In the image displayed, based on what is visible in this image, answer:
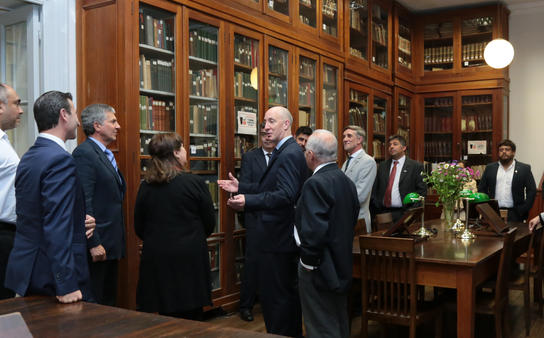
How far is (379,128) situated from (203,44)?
410 centimetres

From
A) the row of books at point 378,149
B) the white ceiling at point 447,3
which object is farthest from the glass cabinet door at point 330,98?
the white ceiling at point 447,3

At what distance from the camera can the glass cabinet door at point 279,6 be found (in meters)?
5.41

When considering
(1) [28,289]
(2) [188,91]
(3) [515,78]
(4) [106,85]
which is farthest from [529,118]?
(1) [28,289]

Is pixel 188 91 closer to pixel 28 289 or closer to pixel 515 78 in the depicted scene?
pixel 28 289

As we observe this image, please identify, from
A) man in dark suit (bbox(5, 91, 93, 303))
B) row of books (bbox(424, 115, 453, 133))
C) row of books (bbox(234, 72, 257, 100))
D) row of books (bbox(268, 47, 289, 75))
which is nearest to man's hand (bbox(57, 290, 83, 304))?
man in dark suit (bbox(5, 91, 93, 303))

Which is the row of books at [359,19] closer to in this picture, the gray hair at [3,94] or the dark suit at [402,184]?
the dark suit at [402,184]

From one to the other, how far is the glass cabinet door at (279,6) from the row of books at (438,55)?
14.3 feet

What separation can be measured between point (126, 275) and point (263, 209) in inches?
51.7

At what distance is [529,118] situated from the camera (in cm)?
888

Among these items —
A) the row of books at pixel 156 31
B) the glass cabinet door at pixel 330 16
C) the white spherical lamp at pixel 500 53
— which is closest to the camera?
the row of books at pixel 156 31

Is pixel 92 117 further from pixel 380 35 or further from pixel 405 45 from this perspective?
pixel 405 45

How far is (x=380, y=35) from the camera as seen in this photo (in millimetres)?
7965

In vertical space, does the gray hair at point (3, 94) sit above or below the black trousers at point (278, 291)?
above

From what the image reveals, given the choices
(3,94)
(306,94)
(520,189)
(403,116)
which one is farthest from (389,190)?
(3,94)
